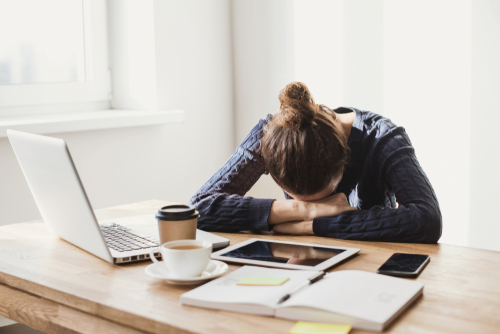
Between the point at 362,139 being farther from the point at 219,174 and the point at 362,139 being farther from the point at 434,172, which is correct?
the point at 434,172

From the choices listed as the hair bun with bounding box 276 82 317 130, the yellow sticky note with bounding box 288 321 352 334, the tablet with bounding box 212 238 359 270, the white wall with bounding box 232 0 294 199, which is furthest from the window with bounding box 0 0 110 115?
the yellow sticky note with bounding box 288 321 352 334

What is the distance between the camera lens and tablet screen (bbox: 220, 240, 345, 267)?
3.59ft

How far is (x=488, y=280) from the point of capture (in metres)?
1.00

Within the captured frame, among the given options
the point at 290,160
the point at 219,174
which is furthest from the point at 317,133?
the point at 219,174

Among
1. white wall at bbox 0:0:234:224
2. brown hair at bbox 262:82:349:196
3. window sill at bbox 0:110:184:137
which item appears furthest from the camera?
white wall at bbox 0:0:234:224

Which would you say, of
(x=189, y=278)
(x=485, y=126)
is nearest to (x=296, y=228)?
(x=189, y=278)

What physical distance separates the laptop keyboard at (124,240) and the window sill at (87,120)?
1.05 m

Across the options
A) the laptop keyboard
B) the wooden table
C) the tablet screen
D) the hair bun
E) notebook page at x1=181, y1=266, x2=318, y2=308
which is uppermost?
the hair bun

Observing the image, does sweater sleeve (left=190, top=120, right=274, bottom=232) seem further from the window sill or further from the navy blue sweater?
the window sill

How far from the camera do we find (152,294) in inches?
37.0

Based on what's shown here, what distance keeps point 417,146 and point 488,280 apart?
63.9 inches

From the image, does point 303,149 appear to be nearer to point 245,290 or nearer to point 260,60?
point 245,290

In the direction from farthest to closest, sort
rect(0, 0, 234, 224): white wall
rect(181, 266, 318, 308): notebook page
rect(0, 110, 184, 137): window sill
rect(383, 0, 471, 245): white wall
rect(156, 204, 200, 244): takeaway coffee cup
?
rect(0, 0, 234, 224): white wall
rect(383, 0, 471, 245): white wall
rect(0, 110, 184, 137): window sill
rect(156, 204, 200, 244): takeaway coffee cup
rect(181, 266, 318, 308): notebook page

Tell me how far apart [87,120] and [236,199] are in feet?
3.95
